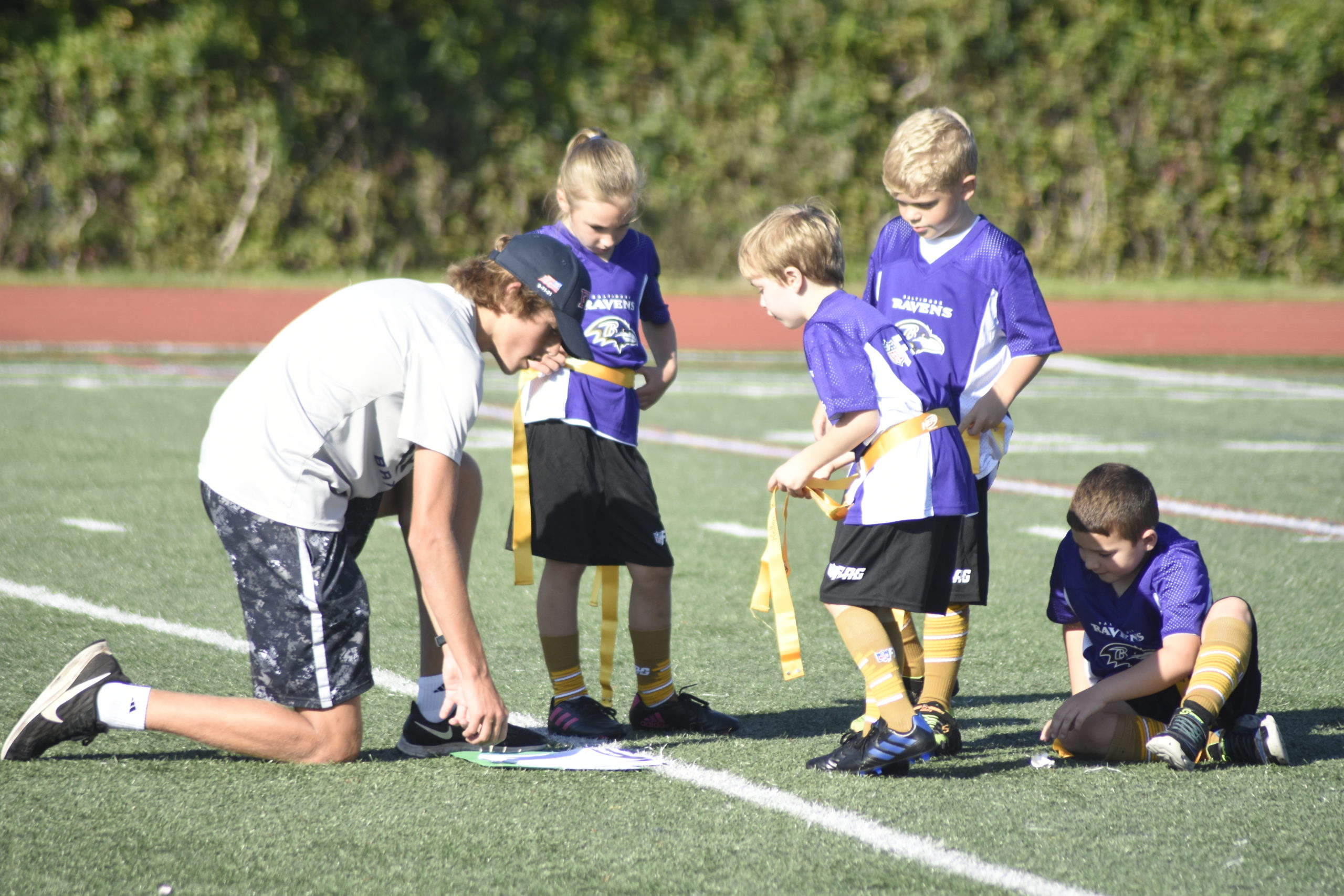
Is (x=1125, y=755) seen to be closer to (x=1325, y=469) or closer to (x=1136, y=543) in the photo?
(x=1136, y=543)

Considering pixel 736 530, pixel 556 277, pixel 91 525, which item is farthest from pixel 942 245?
pixel 91 525

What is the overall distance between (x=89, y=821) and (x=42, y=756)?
570 mm

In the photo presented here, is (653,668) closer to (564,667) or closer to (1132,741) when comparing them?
(564,667)

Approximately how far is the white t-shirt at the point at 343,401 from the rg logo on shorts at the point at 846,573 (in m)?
1.03

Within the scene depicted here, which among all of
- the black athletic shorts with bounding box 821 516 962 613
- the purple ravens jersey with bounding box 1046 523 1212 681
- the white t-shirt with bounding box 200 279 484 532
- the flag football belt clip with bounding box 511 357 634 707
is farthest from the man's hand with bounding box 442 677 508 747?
the purple ravens jersey with bounding box 1046 523 1212 681

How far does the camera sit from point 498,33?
74.8 ft

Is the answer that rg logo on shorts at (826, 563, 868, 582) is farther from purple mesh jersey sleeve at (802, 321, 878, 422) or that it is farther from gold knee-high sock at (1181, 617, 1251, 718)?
gold knee-high sock at (1181, 617, 1251, 718)

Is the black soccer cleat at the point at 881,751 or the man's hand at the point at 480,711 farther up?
the man's hand at the point at 480,711

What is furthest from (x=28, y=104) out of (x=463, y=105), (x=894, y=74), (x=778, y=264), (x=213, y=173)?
(x=778, y=264)

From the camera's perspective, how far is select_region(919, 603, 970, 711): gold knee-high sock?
4.05m

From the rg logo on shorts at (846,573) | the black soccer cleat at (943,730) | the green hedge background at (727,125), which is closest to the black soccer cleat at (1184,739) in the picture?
the black soccer cleat at (943,730)

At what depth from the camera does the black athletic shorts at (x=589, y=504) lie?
13.8ft

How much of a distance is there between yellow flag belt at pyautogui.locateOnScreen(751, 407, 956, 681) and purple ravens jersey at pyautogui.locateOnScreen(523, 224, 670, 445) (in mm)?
630

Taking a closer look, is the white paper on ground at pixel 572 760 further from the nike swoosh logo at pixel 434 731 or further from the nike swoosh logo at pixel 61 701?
the nike swoosh logo at pixel 61 701
